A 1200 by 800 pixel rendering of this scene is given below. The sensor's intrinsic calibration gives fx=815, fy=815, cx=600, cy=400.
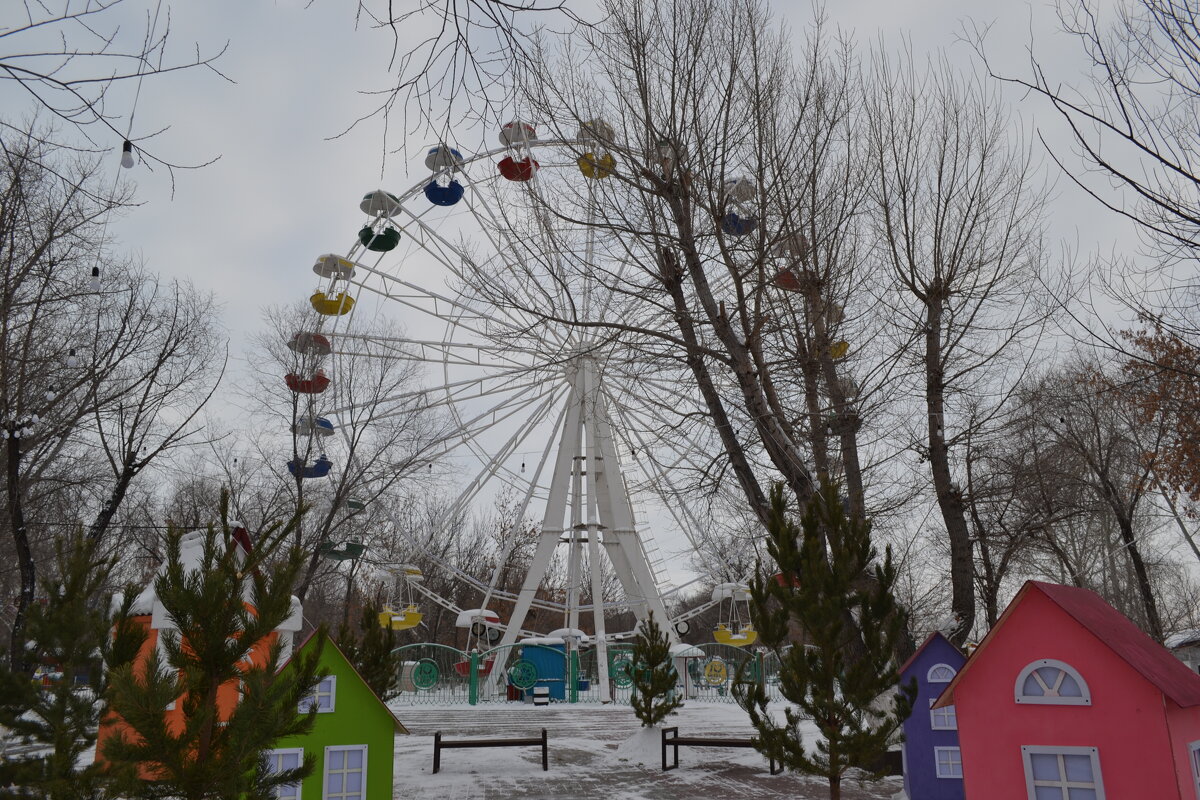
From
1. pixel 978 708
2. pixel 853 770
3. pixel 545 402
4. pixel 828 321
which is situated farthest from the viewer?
pixel 545 402

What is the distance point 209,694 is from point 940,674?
652 centimetres

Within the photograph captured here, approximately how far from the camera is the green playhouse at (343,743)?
21.2ft

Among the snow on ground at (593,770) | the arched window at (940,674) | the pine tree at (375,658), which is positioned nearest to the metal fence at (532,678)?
the snow on ground at (593,770)

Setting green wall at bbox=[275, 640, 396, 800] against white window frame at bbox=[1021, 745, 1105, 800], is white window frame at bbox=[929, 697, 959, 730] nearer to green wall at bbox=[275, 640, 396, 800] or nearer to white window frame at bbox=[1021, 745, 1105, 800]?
white window frame at bbox=[1021, 745, 1105, 800]

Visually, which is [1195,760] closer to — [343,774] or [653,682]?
[343,774]

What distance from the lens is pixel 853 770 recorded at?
10.2m

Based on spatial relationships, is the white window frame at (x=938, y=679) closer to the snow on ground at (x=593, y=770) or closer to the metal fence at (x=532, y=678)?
the snow on ground at (x=593, y=770)

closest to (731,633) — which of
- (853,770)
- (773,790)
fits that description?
(853,770)

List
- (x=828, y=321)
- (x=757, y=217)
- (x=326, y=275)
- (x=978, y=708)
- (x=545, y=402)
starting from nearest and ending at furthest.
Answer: (x=978, y=708), (x=757, y=217), (x=828, y=321), (x=326, y=275), (x=545, y=402)

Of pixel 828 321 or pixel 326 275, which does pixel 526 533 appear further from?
pixel 828 321

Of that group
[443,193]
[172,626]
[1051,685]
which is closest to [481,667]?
[443,193]

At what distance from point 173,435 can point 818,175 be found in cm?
1126

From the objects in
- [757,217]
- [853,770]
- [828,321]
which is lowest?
[853,770]

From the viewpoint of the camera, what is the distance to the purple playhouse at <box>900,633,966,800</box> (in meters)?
7.55
